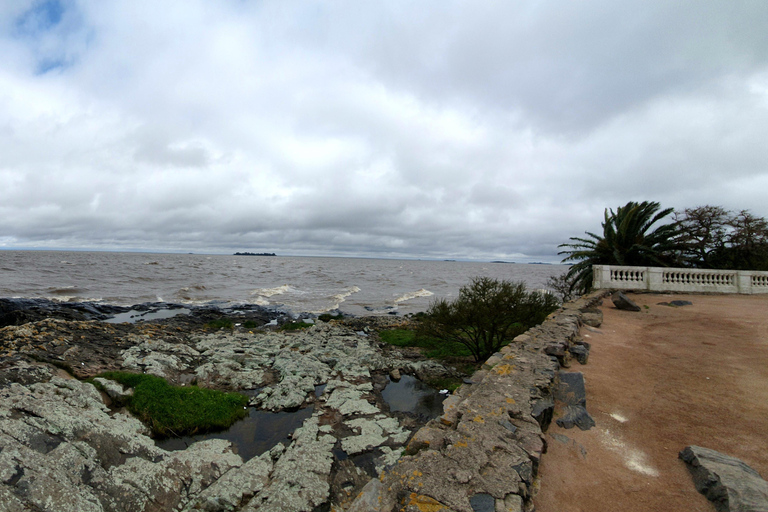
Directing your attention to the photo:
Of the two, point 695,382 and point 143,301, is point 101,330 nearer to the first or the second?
point 143,301

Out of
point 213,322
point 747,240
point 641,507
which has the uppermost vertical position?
point 747,240

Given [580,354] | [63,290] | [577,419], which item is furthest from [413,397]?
[63,290]

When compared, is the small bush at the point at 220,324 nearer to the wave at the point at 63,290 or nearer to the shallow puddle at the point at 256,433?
the shallow puddle at the point at 256,433

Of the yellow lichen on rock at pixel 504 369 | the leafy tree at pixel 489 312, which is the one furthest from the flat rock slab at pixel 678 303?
the yellow lichen on rock at pixel 504 369

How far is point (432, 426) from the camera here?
13.2ft

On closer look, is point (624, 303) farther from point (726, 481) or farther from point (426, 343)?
point (726, 481)

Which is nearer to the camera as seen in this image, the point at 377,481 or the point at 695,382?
the point at 377,481

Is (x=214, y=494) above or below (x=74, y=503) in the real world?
below

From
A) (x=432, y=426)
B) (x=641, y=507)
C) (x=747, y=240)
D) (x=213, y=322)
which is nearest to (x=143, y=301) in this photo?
(x=213, y=322)

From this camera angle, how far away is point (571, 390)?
4836 mm

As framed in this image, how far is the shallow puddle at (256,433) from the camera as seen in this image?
7.03 m

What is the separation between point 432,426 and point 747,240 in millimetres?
23571

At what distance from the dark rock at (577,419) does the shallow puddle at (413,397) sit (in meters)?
4.89

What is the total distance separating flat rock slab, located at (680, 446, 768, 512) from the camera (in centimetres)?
259
